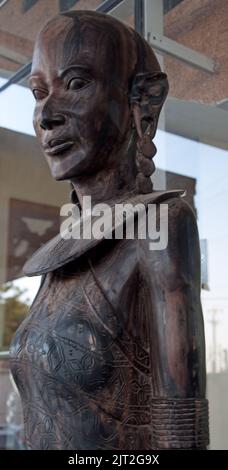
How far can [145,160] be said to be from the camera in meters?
1.20

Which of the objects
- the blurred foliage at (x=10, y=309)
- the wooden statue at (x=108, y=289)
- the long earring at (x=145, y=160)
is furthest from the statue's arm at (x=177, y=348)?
the blurred foliage at (x=10, y=309)

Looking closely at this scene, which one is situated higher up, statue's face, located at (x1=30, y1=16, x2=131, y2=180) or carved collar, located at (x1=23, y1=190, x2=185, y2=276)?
statue's face, located at (x1=30, y1=16, x2=131, y2=180)

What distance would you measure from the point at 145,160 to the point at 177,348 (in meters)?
0.41

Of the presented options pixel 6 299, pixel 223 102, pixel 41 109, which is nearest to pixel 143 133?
pixel 41 109

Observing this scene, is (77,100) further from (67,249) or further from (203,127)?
(203,127)

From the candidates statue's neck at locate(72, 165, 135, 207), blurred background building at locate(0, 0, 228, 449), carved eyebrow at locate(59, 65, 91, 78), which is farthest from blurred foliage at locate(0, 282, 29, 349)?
carved eyebrow at locate(59, 65, 91, 78)

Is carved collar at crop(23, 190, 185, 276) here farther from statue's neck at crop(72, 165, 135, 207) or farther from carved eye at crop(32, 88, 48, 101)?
carved eye at crop(32, 88, 48, 101)

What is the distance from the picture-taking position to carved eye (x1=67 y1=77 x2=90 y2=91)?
113cm

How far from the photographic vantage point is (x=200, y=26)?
2.38m

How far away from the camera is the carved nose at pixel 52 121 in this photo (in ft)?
3.70

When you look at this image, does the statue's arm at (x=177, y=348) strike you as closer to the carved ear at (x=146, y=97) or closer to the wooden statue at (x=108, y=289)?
the wooden statue at (x=108, y=289)

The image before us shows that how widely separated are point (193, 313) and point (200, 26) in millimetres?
1700

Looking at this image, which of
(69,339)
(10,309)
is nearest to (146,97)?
(69,339)
